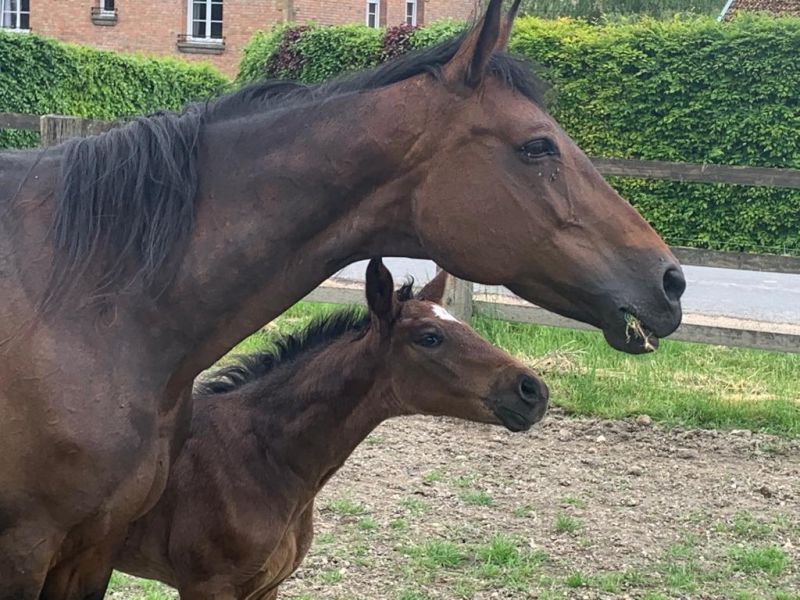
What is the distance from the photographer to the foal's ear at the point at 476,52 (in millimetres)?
2225

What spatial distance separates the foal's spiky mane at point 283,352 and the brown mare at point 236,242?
167cm

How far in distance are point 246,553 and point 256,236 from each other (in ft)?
5.07

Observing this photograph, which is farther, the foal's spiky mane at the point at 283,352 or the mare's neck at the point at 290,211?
the foal's spiky mane at the point at 283,352

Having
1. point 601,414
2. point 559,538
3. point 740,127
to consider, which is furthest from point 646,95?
point 559,538

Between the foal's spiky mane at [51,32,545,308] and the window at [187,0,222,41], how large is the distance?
23199 millimetres

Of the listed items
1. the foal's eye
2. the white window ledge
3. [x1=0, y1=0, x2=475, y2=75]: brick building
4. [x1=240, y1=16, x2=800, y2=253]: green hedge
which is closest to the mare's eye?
the foal's eye

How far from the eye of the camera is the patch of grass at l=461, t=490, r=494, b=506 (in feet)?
17.5

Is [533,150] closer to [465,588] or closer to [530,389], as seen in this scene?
[530,389]

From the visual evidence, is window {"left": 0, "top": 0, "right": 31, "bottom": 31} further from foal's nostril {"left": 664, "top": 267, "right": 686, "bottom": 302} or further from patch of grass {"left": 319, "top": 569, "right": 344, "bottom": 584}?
foal's nostril {"left": 664, "top": 267, "right": 686, "bottom": 302}

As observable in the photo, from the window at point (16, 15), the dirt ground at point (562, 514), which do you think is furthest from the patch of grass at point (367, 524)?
the window at point (16, 15)

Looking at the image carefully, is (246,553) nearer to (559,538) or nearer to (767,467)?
(559,538)

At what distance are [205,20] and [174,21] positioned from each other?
29.4 inches

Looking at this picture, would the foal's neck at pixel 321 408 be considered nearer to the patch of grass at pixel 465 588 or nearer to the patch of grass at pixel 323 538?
the patch of grass at pixel 465 588

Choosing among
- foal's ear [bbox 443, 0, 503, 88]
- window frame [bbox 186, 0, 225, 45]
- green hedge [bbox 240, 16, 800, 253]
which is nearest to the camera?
foal's ear [bbox 443, 0, 503, 88]
